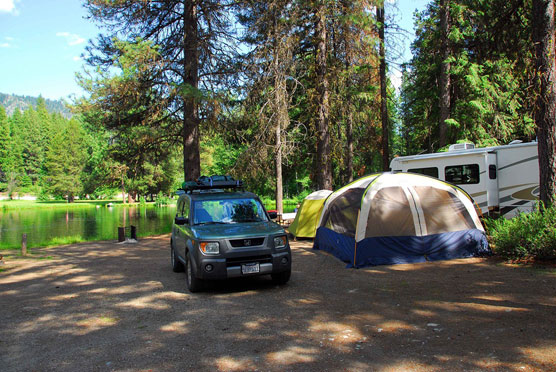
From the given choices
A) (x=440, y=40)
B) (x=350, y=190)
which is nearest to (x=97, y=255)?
(x=350, y=190)

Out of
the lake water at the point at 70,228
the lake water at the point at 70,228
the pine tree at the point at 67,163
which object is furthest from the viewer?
the pine tree at the point at 67,163

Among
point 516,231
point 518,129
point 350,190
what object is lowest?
point 516,231

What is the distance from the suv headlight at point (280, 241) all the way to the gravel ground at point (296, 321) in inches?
33.2

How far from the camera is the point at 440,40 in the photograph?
19047 mm

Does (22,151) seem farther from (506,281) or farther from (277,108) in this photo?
(506,281)

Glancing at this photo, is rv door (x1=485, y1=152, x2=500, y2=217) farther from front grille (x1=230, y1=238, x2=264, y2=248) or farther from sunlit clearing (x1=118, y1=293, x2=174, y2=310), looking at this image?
sunlit clearing (x1=118, y1=293, x2=174, y2=310)

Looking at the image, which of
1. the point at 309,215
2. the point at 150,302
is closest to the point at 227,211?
the point at 150,302

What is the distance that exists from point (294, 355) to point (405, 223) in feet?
19.7

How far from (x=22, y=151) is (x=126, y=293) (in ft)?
337

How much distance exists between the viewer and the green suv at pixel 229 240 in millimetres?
6820

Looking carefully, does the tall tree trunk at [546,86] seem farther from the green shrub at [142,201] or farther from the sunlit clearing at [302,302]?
the green shrub at [142,201]

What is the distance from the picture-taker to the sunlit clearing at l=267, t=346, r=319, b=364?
4.14m

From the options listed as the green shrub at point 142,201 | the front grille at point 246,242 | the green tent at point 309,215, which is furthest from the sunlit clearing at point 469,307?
the green shrub at point 142,201

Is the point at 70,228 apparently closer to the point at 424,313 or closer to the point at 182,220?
the point at 182,220
